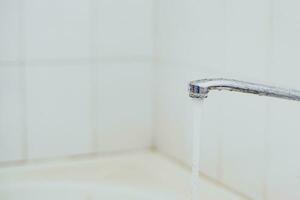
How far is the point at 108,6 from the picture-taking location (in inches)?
52.5

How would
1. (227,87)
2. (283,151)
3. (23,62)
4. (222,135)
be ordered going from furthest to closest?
1. (23,62)
2. (222,135)
3. (283,151)
4. (227,87)

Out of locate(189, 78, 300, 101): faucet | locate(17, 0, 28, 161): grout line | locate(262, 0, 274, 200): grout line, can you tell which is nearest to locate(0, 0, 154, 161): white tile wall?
locate(17, 0, 28, 161): grout line

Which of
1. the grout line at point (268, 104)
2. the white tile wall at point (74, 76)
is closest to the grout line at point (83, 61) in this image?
the white tile wall at point (74, 76)

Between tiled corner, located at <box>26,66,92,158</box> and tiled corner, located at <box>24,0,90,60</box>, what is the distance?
0.04 meters

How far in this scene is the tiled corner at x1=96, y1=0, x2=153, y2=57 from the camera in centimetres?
134

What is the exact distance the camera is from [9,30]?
1245mm

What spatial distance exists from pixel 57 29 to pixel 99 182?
37cm

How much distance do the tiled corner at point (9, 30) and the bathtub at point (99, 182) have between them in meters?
0.27

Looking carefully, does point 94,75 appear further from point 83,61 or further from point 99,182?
point 99,182

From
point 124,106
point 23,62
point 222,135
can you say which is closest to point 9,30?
point 23,62

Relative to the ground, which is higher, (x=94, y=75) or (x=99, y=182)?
(x=94, y=75)

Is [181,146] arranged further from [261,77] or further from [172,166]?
[261,77]

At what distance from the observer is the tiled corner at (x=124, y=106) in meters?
1.37

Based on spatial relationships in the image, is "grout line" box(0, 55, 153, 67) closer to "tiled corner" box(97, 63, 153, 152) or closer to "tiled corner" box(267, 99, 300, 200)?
"tiled corner" box(97, 63, 153, 152)
